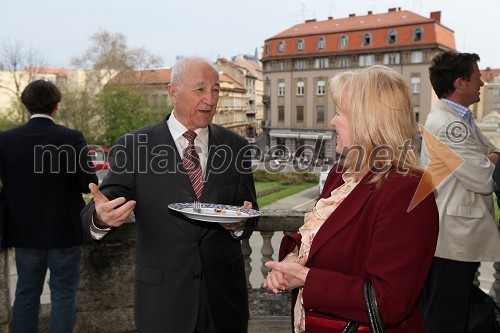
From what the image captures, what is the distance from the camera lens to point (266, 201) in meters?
24.8

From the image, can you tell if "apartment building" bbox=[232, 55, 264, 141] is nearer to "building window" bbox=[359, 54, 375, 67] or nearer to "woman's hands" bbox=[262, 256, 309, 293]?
"building window" bbox=[359, 54, 375, 67]

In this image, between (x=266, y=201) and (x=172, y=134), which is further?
(x=266, y=201)

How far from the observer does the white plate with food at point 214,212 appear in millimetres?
2128

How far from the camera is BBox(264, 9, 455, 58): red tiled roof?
37.0m

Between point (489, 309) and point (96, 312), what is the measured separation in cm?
296

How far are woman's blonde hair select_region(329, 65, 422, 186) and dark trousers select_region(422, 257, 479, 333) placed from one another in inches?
50.7

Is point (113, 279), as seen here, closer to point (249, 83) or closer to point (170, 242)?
point (170, 242)

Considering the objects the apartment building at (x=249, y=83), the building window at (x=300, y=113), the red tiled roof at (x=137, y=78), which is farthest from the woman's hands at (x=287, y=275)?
the apartment building at (x=249, y=83)

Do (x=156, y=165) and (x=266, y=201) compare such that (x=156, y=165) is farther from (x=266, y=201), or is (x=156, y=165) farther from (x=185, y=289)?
(x=266, y=201)

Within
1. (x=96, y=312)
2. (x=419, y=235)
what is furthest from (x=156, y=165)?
(x=96, y=312)

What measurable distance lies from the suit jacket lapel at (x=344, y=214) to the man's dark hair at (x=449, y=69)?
5.59 ft

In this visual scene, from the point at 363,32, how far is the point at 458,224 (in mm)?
40216

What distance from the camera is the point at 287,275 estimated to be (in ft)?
5.88
